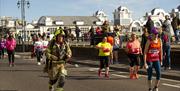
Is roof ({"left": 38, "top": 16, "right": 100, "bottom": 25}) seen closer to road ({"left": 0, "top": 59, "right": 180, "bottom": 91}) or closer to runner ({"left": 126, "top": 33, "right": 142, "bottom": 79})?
road ({"left": 0, "top": 59, "right": 180, "bottom": 91})

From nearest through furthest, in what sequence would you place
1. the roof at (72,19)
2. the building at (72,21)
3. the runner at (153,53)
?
the runner at (153,53), the building at (72,21), the roof at (72,19)

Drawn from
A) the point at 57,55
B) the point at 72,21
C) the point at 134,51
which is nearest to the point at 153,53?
the point at 57,55

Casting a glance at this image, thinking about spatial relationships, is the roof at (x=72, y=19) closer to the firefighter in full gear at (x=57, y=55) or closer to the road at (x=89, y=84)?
the road at (x=89, y=84)

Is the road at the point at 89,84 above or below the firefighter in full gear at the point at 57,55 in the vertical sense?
below

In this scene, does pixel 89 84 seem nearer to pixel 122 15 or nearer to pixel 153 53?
pixel 153 53

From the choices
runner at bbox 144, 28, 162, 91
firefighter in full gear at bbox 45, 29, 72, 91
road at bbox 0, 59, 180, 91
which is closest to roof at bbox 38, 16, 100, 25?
road at bbox 0, 59, 180, 91

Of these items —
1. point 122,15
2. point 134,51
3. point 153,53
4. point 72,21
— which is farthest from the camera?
point 72,21

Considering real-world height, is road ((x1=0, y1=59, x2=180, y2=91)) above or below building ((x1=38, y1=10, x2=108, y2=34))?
below

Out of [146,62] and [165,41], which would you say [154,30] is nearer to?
[146,62]

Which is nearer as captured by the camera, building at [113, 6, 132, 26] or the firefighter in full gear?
the firefighter in full gear

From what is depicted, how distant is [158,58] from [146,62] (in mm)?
365

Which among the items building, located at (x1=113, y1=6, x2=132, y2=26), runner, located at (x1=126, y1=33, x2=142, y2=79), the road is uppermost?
building, located at (x1=113, y1=6, x2=132, y2=26)

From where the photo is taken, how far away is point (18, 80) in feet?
57.7

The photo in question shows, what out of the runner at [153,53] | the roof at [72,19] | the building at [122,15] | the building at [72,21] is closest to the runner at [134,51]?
the runner at [153,53]
